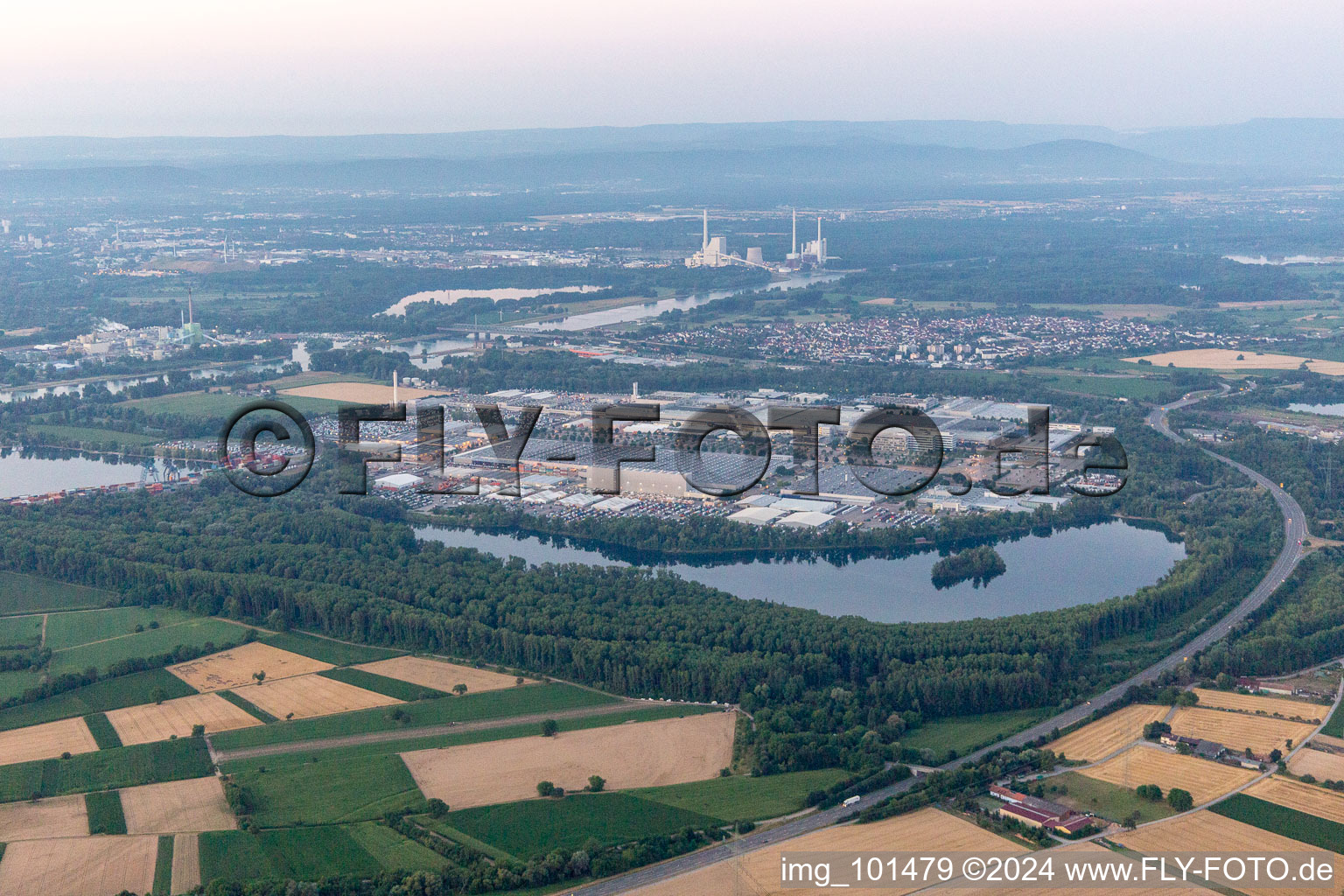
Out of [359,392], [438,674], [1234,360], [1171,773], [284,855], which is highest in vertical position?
[1234,360]

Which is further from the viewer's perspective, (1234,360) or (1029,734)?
(1234,360)

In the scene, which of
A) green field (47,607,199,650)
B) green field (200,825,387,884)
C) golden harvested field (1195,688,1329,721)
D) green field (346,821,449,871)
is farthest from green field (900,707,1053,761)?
green field (47,607,199,650)

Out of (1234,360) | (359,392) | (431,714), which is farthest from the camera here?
(1234,360)

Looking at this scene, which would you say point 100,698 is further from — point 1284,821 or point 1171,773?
point 1284,821

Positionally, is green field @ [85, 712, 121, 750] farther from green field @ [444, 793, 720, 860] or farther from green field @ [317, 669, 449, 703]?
green field @ [444, 793, 720, 860]

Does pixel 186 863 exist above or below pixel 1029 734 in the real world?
below

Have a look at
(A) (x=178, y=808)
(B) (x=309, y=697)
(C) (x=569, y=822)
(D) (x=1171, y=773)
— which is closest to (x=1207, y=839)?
(D) (x=1171, y=773)

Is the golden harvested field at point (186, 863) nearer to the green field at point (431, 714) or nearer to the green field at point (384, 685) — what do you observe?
the green field at point (431, 714)
